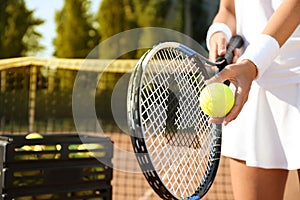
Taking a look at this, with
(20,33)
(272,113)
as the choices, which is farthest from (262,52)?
(20,33)

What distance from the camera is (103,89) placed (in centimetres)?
731

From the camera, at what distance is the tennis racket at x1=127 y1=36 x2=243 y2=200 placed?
1186mm

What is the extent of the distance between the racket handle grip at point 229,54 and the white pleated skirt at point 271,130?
0.07 metres

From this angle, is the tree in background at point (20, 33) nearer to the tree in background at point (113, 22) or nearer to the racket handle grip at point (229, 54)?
the tree in background at point (113, 22)

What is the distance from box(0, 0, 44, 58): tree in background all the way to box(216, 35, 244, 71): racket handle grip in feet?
26.2

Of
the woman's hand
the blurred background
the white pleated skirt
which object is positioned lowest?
the white pleated skirt

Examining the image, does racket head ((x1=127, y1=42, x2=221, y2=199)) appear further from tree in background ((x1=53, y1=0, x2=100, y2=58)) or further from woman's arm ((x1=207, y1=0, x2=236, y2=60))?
tree in background ((x1=53, y1=0, x2=100, y2=58))

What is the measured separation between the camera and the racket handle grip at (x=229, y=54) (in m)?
1.29

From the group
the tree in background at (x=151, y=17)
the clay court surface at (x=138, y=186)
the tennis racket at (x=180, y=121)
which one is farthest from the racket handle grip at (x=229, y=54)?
the tree in background at (x=151, y=17)

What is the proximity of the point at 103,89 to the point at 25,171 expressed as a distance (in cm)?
562

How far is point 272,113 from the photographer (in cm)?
126

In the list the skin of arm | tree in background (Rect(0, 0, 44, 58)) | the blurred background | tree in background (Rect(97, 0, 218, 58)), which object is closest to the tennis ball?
the skin of arm

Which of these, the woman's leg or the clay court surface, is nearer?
the woman's leg

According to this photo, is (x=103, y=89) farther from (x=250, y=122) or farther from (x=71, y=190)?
(x=250, y=122)
